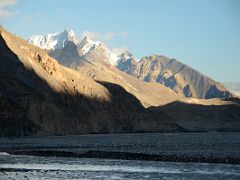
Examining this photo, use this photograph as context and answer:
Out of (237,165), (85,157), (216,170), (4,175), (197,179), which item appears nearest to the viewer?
Result: (197,179)

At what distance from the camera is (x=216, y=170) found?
82312mm

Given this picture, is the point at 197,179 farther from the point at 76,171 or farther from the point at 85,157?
the point at 85,157

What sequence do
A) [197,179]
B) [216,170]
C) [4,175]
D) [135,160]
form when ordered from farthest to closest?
[135,160]
[216,170]
[4,175]
[197,179]

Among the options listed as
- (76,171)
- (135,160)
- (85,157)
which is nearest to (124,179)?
(76,171)

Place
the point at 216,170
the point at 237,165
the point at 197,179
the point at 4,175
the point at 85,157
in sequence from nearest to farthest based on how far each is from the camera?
the point at 197,179 → the point at 4,175 → the point at 216,170 → the point at 237,165 → the point at 85,157

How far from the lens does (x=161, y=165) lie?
308 ft

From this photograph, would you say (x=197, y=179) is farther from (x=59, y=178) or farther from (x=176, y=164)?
(x=176, y=164)

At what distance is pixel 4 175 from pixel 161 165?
28.5 metres

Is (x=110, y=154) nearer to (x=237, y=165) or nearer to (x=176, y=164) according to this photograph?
(x=176, y=164)

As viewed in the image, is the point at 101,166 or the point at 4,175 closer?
the point at 4,175

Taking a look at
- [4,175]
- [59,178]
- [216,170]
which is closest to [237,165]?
[216,170]

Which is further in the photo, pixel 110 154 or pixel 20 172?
pixel 110 154

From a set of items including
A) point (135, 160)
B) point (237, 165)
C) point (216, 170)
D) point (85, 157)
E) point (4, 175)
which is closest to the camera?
point (4, 175)

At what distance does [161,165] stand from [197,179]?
22.9m
